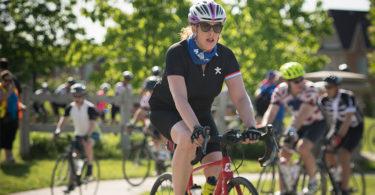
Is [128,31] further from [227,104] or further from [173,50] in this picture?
[173,50]

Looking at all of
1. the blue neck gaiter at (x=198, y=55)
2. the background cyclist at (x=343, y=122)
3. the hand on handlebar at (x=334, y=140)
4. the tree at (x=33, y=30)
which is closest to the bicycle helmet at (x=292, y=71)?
the background cyclist at (x=343, y=122)

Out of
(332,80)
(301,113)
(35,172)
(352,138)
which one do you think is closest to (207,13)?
(301,113)

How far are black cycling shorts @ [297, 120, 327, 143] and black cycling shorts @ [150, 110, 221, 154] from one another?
3.97 metres

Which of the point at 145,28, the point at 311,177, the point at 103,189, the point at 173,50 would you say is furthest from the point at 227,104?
the point at 173,50

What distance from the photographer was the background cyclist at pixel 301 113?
9727 millimetres

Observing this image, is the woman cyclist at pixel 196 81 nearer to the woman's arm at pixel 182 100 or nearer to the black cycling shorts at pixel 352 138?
the woman's arm at pixel 182 100

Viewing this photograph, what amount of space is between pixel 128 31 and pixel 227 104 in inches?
166

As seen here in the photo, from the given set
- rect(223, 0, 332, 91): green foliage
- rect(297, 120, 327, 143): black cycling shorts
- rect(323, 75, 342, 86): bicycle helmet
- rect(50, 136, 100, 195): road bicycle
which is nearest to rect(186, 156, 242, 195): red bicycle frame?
rect(297, 120, 327, 143): black cycling shorts

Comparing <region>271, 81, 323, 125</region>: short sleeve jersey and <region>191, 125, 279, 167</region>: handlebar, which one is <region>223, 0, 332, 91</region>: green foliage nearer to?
<region>271, 81, 323, 125</region>: short sleeve jersey

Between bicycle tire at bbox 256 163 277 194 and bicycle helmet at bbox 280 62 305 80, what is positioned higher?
bicycle helmet at bbox 280 62 305 80

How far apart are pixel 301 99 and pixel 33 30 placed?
11293mm

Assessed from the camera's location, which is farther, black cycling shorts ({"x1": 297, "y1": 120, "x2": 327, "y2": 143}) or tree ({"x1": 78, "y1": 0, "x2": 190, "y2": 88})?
tree ({"x1": 78, "y1": 0, "x2": 190, "y2": 88})

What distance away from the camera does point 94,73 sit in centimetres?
2352

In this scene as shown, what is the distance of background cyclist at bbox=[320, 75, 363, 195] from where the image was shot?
1073cm
